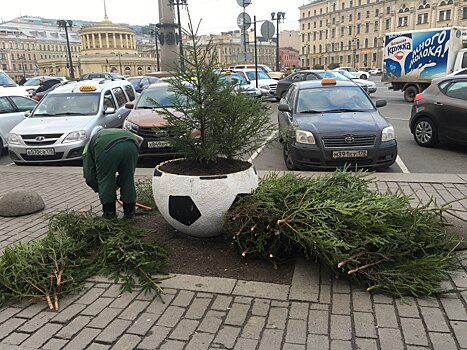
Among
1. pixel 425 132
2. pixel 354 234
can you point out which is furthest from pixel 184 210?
pixel 425 132

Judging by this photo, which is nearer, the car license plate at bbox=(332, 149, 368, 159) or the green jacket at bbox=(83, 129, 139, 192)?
the green jacket at bbox=(83, 129, 139, 192)

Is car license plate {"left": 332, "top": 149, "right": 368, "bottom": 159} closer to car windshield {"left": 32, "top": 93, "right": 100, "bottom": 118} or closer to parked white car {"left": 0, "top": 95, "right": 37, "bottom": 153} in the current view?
car windshield {"left": 32, "top": 93, "right": 100, "bottom": 118}

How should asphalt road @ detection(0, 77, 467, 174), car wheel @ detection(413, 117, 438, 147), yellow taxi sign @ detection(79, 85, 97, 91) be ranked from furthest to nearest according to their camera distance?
yellow taxi sign @ detection(79, 85, 97, 91), car wheel @ detection(413, 117, 438, 147), asphalt road @ detection(0, 77, 467, 174)

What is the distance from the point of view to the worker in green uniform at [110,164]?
173 inches

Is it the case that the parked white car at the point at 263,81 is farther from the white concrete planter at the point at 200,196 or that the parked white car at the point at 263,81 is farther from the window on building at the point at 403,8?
the window on building at the point at 403,8

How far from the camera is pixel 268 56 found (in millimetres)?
112062

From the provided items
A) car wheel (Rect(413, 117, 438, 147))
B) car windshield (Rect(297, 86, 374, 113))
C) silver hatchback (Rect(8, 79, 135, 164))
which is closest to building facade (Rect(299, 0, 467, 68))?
car wheel (Rect(413, 117, 438, 147))

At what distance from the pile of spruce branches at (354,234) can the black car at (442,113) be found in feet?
18.8

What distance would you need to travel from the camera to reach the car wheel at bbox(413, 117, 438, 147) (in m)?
9.62

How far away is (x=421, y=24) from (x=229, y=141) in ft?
361

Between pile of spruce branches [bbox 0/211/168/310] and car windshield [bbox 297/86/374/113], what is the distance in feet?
16.8

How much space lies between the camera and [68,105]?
33.7 feet

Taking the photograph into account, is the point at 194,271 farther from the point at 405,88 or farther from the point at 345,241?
the point at 405,88

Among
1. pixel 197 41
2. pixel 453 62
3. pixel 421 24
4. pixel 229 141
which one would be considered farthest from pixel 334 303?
pixel 421 24
